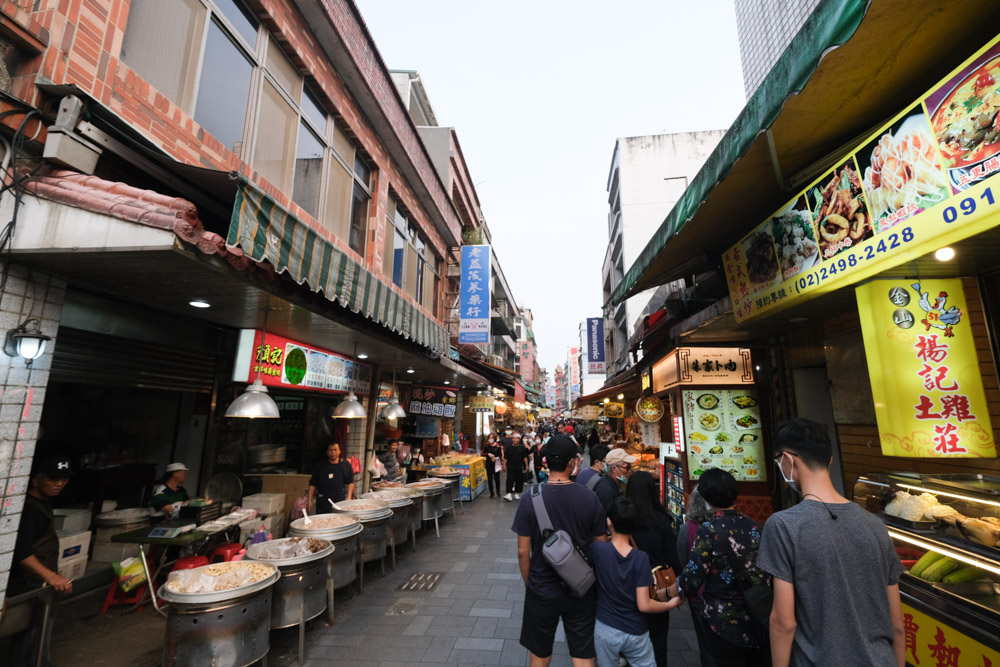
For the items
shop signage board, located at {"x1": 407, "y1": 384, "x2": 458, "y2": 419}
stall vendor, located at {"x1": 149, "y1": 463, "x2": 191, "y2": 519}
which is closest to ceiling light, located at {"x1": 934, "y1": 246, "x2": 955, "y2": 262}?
stall vendor, located at {"x1": 149, "y1": 463, "x2": 191, "y2": 519}

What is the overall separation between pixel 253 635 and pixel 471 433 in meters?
19.0

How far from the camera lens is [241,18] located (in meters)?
5.93

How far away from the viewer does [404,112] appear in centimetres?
1062

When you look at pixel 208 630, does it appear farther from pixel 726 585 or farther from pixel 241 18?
pixel 241 18

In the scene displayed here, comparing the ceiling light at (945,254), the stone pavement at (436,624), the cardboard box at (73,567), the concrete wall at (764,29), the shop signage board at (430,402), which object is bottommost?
the stone pavement at (436,624)

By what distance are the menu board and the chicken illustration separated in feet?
13.8

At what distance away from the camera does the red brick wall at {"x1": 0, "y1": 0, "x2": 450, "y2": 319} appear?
3.48 m

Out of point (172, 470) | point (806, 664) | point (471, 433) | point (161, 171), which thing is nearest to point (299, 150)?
point (161, 171)

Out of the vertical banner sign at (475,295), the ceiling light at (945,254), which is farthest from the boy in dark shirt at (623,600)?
the vertical banner sign at (475,295)

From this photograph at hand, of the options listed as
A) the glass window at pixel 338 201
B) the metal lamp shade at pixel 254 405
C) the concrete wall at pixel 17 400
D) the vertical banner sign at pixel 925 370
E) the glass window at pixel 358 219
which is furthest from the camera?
the glass window at pixel 358 219

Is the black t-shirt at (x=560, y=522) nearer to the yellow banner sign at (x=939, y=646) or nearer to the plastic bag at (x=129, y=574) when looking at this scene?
the yellow banner sign at (x=939, y=646)

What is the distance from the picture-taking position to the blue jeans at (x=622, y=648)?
2.94 metres

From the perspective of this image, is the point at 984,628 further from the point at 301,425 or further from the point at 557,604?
the point at 301,425

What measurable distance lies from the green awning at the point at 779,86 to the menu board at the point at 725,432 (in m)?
3.62
